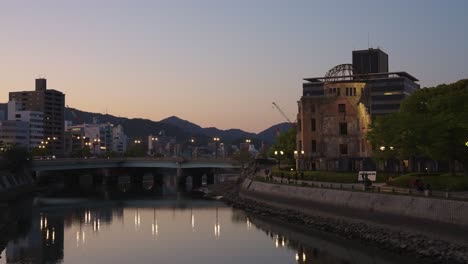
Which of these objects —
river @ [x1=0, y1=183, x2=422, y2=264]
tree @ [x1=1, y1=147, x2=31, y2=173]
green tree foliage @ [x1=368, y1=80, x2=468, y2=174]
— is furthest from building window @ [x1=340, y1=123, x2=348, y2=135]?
tree @ [x1=1, y1=147, x2=31, y2=173]

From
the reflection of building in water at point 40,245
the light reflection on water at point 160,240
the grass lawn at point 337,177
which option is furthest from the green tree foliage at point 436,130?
the reflection of building in water at point 40,245

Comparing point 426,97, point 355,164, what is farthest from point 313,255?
point 355,164

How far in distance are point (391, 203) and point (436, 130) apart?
10.7 metres

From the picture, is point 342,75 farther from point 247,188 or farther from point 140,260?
point 140,260

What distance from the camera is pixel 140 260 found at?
52.8 metres

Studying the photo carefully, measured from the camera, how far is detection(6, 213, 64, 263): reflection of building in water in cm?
5297

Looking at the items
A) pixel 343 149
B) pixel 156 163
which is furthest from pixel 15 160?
pixel 343 149

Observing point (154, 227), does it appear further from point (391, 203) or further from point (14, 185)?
point (14, 185)

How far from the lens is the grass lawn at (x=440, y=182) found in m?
54.2

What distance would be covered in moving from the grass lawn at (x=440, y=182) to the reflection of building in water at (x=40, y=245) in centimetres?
3625

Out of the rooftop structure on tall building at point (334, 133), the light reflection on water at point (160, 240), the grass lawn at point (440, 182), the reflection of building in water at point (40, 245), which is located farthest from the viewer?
the rooftop structure on tall building at point (334, 133)

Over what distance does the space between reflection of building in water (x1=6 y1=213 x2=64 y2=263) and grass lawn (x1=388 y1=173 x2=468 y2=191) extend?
3625 cm

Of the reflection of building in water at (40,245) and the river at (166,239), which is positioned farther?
the reflection of building in water at (40,245)

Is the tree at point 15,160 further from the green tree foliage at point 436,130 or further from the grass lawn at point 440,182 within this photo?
the grass lawn at point 440,182
